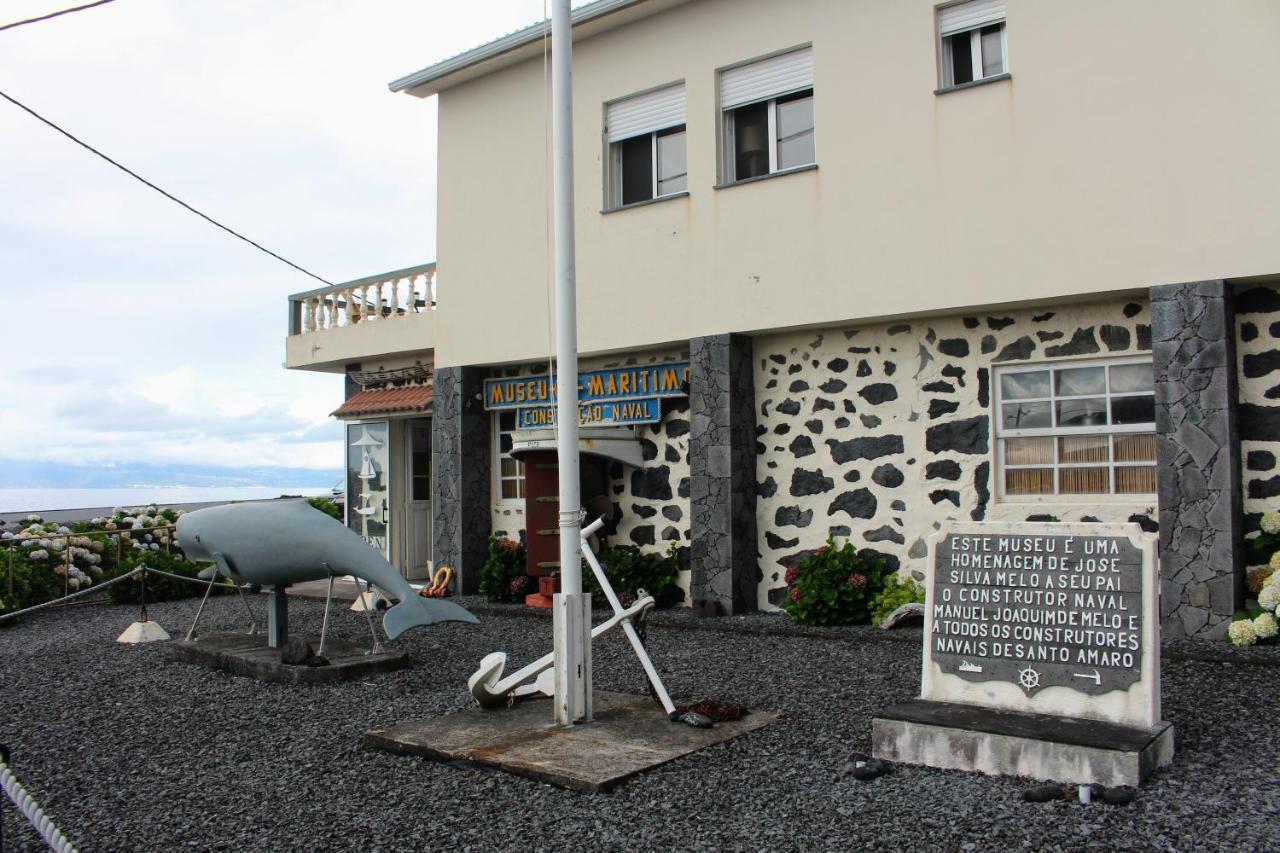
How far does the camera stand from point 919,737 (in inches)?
201

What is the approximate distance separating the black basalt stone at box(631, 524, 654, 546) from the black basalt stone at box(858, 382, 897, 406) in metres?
2.81

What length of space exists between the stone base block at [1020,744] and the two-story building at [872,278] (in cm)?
364

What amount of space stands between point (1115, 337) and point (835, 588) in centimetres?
314

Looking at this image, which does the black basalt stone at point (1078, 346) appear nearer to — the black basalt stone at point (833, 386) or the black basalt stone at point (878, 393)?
the black basalt stone at point (878, 393)

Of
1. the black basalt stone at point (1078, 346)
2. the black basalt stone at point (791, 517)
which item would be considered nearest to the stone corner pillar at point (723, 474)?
the black basalt stone at point (791, 517)

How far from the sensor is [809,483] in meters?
10.4

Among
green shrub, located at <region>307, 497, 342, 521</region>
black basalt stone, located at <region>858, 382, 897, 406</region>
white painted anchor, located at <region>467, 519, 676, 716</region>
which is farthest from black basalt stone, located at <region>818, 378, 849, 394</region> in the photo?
green shrub, located at <region>307, 497, 342, 521</region>

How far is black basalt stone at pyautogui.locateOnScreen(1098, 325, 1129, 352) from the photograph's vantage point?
8.77 metres

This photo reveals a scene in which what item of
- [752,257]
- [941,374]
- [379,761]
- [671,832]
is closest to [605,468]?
[752,257]

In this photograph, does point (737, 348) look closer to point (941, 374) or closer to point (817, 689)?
point (941, 374)

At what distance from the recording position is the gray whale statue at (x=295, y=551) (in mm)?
8000

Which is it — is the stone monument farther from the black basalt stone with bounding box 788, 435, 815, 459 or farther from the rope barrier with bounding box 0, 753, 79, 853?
the black basalt stone with bounding box 788, 435, 815, 459

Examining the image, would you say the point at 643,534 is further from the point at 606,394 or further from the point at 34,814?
the point at 34,814

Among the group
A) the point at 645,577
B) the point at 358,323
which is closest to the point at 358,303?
the point at 358,323
